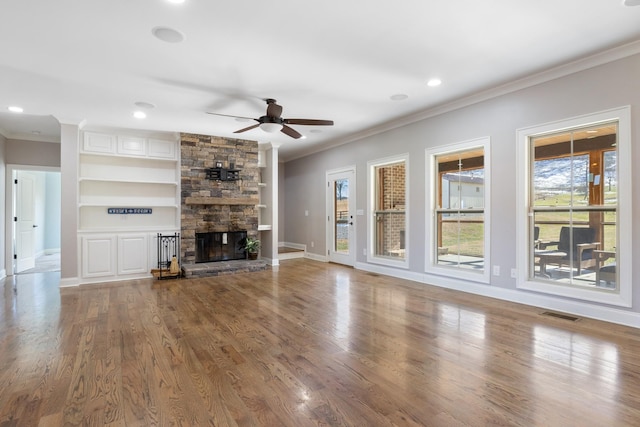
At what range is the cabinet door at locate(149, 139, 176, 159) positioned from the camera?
6309 millimetres

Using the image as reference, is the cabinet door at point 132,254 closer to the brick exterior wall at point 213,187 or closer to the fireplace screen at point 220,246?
the brick exterior wall at point 213,187

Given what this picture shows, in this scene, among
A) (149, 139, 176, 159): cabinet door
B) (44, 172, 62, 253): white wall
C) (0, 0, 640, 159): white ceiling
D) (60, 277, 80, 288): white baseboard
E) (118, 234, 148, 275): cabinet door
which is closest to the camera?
(0, 0, 640, 159): white ceiling

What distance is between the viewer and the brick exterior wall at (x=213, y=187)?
6.32 metres

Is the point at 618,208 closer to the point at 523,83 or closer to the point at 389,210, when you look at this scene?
Answer: the point at 523,83

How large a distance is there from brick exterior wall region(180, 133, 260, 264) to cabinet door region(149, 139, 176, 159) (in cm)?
31

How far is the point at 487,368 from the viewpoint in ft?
7.82

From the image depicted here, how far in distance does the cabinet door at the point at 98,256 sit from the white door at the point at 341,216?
4281 millimetres

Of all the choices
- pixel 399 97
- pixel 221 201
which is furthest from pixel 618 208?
pixel 221 201

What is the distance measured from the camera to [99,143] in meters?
5.86

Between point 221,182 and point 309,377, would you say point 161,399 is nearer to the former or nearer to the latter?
point 309,377

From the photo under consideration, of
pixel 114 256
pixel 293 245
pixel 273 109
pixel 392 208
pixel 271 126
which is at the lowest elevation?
pixel 293 245

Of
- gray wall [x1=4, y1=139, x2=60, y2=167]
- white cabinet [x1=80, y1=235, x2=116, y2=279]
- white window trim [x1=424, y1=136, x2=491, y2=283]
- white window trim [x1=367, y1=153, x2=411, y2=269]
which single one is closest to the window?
white window trim [x1=367, y1=153, x2=411, y2=269]

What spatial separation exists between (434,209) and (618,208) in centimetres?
223

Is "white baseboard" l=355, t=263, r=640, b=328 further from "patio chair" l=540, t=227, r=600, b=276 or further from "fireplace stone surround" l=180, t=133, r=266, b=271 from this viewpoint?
"fireplace stone surround" l=180, t=133, r=266, b=271
